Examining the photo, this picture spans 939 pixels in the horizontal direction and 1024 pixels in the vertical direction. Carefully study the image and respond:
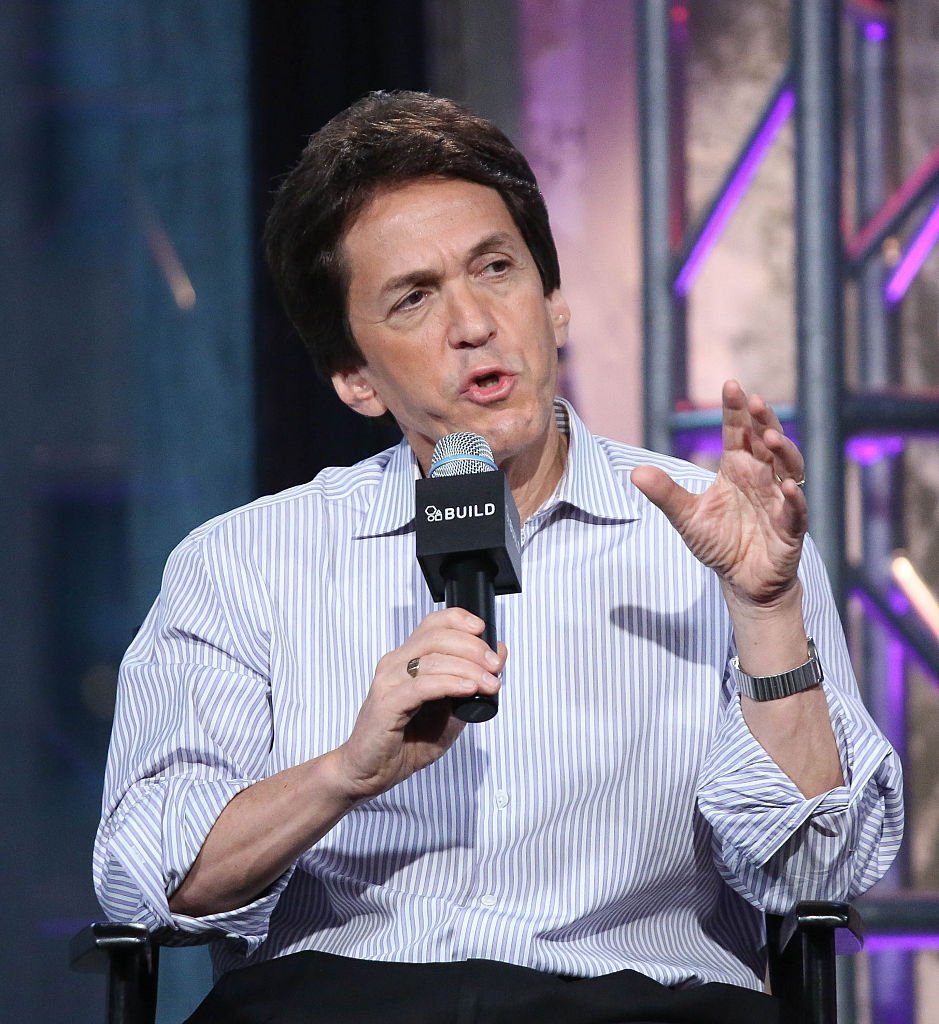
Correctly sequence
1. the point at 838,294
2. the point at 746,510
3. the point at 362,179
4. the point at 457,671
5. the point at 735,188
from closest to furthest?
the point at 457,671 → the point at 746,510 → the point at 362,179 → the point at 838,294 → the point at 735,188

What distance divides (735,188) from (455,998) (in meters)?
2.06

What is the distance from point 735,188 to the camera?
306 centimetres

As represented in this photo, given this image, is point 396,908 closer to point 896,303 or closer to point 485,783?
point 485,783

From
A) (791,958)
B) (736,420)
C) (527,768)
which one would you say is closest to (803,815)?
(791,958)

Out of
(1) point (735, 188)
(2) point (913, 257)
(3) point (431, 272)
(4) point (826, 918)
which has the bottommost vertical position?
(4) point (826, 918)

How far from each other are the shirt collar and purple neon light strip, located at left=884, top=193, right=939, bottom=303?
1.44 meters

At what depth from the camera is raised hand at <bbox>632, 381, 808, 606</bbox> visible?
1.42 meters

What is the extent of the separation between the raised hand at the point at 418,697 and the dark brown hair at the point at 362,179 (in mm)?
746

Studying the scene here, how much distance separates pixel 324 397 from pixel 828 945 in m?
1.88

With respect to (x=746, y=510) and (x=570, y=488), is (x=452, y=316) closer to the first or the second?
(x=570, y=488)

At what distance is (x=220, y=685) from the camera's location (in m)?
1.71

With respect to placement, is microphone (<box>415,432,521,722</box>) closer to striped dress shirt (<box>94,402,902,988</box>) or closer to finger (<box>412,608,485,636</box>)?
finger (<box>412,608,485,636</box>)

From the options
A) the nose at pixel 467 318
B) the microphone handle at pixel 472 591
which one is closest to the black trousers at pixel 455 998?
the microphone handle at pixel 472 591

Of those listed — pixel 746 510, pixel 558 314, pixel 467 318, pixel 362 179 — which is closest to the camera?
pixel 746 510
